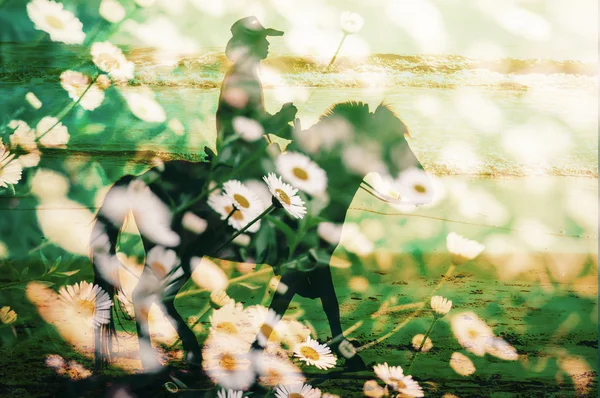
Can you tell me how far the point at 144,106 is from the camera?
3.95 ft

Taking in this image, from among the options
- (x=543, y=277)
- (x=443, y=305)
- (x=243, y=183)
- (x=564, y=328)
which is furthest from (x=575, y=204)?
(x=243, y=183)

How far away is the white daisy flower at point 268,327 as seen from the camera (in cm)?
125

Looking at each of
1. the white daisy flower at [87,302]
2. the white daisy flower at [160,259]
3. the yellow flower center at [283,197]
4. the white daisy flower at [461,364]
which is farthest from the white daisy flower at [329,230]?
the white daisy flower at [87,302]

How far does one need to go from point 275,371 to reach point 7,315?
0.82 metres

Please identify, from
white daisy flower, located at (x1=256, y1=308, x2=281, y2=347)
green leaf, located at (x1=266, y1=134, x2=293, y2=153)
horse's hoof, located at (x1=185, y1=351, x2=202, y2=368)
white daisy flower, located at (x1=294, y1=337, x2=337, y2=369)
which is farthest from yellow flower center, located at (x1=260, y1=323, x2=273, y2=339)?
green leaf, located at (x1=266, y1=134, x2=293, y2=153)

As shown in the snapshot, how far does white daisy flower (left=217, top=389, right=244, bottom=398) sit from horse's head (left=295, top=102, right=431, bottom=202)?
0.77 meters

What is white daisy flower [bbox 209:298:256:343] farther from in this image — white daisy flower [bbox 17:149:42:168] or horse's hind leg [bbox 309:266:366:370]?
white daisy flower [bbox 17:149:42:168]

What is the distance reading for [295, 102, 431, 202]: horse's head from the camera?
121 cm

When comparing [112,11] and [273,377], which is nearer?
[112,11]

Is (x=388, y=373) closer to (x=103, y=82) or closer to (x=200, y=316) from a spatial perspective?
(x=200, y=316)

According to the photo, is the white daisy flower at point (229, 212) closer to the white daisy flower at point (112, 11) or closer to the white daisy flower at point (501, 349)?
the white daisy flower at point (112, 11)

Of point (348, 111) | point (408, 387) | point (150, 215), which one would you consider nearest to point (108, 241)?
point (150, 215)

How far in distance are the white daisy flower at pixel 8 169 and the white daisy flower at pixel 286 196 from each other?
0.72 metres

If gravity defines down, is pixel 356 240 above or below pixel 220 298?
above
